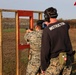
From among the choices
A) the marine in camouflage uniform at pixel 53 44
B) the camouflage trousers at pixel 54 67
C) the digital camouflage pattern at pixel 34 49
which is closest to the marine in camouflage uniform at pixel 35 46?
the digital camouflage pattern at pixel 34 49

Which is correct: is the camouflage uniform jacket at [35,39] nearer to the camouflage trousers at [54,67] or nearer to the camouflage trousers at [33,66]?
the camouflage trousers at [33,66]

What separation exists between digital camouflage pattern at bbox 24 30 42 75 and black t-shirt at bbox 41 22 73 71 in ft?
5.48

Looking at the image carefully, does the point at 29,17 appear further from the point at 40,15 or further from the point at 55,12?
the point at 55,12

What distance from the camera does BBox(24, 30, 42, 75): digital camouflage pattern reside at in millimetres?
6957

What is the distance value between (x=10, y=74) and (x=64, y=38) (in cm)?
398

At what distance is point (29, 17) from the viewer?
8.23 metres

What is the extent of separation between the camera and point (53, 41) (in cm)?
521

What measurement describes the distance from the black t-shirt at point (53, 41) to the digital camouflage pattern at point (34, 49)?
1.67 metres

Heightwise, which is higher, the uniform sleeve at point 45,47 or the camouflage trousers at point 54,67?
the uniform sleeve at point 45,47

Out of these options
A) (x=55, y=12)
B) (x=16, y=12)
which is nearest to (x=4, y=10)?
(x=16, y=12)

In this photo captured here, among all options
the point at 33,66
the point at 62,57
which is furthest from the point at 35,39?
the point at 62,57

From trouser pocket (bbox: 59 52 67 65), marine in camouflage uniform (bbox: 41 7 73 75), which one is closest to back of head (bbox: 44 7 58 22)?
marine in camouflage uniform (bbox: 41 7 73 75)

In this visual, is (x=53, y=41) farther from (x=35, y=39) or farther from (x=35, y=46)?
(x=35, y=46)

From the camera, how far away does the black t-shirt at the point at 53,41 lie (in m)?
5.18
